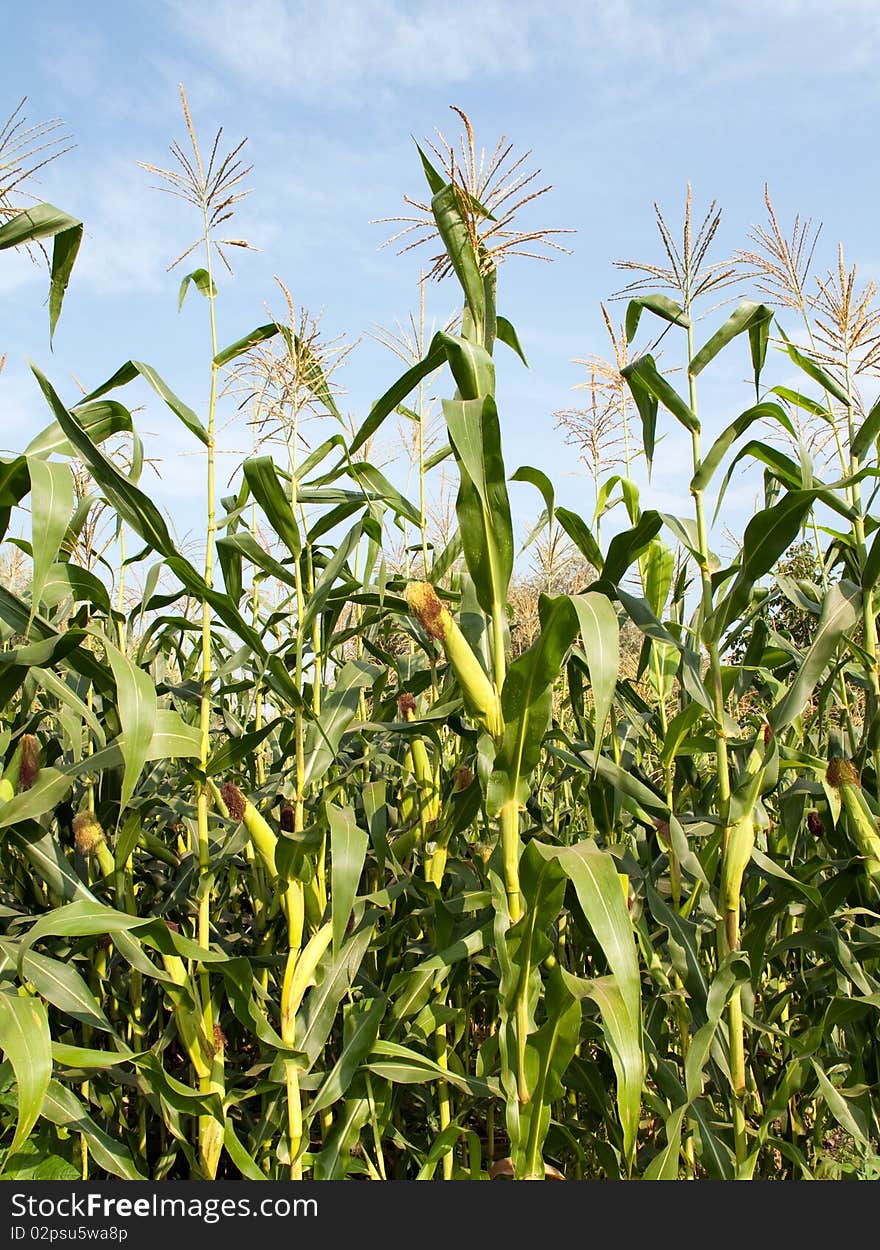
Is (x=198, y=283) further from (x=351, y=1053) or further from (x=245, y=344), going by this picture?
(x=351, y=1053)

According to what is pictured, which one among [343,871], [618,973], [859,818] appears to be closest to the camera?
[618,973]

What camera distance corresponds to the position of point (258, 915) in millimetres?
2691

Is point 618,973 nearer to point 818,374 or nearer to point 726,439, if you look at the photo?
point 726,439

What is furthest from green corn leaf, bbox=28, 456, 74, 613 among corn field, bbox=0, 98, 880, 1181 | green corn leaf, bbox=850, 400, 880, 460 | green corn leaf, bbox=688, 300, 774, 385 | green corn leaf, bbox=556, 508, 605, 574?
green corn leaf, bbox=850, 400, 880, 460

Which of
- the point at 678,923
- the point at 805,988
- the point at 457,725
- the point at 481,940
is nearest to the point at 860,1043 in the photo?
the point at 805,988

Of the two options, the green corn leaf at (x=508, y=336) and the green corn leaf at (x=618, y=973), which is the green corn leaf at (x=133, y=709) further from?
the green corn leaf at (x=508, y=336)

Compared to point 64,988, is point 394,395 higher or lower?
higher

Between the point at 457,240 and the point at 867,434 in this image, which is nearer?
the point at 457,240

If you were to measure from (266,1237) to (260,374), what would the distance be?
2170 mm

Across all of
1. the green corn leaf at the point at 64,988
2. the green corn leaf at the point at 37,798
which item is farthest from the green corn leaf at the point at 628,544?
the green corn leaf at the point at 64,988

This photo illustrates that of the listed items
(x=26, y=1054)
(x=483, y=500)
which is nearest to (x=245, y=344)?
(x=483, y=500)

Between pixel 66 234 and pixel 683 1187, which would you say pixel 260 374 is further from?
pixel 683 1187

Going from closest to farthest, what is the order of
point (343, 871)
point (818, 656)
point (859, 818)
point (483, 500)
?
point (483, 500) < point (343, 871) < point (818, 656) < point (859, 818)

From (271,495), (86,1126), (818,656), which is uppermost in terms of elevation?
(271,495)
